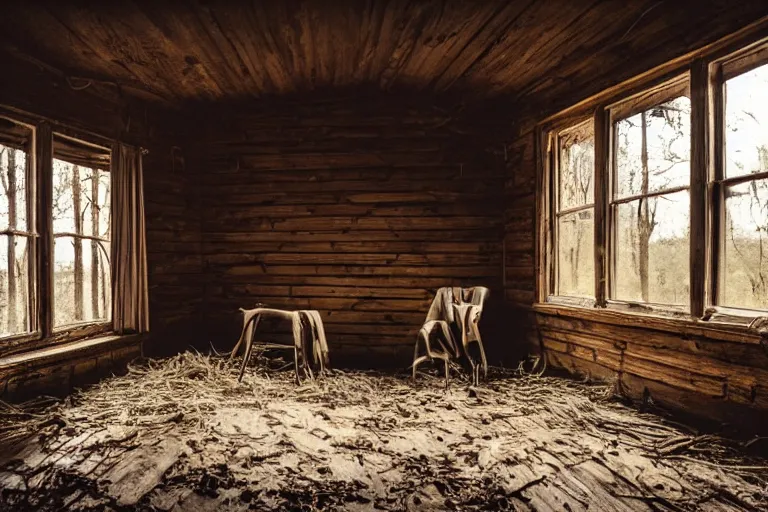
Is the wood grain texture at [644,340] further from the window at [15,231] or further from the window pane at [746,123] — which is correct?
the window at [15,231]

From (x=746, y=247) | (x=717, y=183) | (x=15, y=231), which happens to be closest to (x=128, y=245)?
(x=15, y=231)

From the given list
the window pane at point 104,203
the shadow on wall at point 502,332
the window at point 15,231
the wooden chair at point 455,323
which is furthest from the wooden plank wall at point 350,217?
the window at point 15,231

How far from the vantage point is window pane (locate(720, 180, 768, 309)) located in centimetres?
277

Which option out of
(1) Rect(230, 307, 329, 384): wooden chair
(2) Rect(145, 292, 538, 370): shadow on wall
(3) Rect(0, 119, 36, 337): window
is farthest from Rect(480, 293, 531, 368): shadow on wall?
(3) Rect(0, 119, 36, 337): window

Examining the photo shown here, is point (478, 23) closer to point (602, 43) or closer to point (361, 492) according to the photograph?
point (602, 43)

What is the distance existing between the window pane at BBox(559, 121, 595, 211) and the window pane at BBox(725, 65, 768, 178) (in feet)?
3.91

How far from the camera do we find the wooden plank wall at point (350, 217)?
16.9 feet

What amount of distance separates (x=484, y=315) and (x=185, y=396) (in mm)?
3378

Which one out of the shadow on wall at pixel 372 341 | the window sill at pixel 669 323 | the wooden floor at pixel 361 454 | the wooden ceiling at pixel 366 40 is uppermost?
the wooden ceiling at pixel 366 40

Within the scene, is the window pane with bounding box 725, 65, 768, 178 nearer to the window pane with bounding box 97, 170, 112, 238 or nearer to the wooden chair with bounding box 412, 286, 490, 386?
the wooden chair with bounding box 412, 286, 490, 386

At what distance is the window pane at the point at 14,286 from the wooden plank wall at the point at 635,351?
5.00 metres

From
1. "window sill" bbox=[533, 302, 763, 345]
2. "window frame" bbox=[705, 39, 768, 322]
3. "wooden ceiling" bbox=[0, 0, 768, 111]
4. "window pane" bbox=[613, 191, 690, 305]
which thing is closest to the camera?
"window sill" bbox=[533, 302, 763, 345]

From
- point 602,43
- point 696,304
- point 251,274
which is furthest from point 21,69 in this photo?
point 696,304

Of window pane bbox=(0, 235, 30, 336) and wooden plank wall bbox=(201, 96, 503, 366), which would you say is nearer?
window pane bbox=(0, 235, 30, 336)
